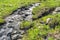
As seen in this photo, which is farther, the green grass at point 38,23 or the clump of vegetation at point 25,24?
the clump of vegetation at point 25,24

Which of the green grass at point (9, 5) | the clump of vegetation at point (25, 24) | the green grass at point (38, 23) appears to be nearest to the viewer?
the green grass at point (38, 23)

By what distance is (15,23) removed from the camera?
18062 millimetres

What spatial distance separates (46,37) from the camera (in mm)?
14617

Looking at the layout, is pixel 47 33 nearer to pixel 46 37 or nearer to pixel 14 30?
pixel 46 37

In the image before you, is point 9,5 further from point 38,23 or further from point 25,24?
point 38,23

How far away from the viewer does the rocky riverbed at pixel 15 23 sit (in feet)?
52.7

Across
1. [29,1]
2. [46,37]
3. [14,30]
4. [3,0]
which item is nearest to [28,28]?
[14,30]

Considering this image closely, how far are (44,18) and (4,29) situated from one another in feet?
11.3

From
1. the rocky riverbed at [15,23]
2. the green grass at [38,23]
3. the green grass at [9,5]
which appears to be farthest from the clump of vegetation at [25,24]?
the green grass at [9,5]

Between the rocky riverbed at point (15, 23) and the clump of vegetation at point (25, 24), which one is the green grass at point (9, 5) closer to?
the rocky riverbed at point (15, 23)

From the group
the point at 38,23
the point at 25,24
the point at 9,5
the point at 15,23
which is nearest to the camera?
the point at 38,23

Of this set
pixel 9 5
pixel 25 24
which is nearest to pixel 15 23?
pixel 25 24

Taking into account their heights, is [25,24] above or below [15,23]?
above

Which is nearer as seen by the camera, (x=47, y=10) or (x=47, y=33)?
(x=47, y=33)
